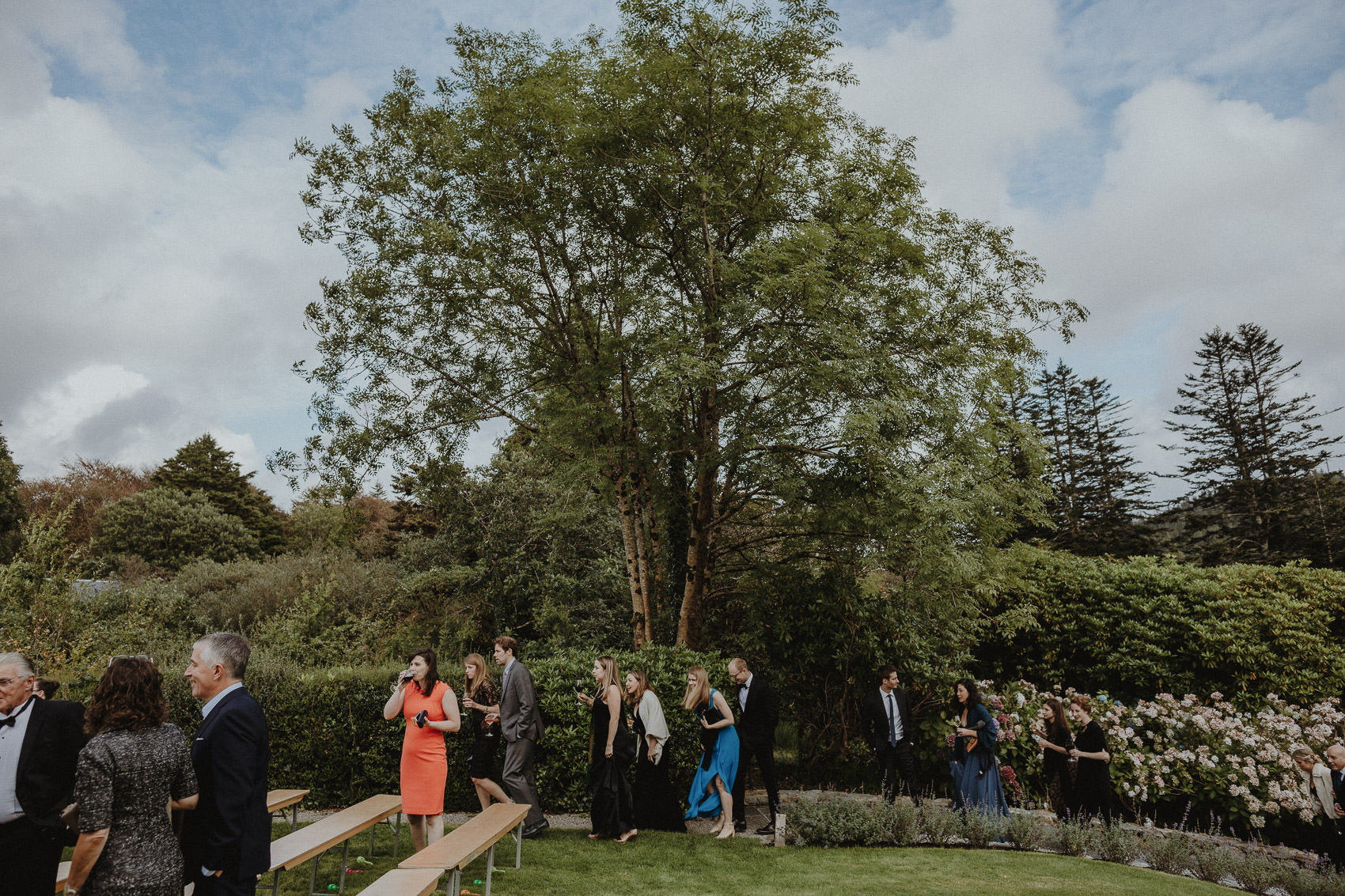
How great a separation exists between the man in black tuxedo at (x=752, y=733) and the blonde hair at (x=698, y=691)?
1.19 feet

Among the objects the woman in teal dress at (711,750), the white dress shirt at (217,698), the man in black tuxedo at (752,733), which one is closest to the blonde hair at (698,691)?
the woman in teal dress at (711,750)

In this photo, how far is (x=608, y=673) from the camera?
25.0ft

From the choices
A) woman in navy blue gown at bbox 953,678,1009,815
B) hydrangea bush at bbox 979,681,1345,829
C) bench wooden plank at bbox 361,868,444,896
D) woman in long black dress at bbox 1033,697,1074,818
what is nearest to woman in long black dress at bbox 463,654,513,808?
bench wooden plank at bbox 361,868,444,896

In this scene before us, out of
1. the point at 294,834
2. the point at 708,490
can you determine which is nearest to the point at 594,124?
the point at 708,490

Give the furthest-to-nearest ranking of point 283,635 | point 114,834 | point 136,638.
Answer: point 283,635
point 136,638
point 114,834

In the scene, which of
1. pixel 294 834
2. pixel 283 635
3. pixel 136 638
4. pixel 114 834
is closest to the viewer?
pixel 114 834

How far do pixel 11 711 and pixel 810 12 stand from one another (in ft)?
34.3

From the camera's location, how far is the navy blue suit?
3213mm

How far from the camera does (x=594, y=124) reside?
A: 32.6 feet

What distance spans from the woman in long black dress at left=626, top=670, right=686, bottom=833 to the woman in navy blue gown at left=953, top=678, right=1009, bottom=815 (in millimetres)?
3266

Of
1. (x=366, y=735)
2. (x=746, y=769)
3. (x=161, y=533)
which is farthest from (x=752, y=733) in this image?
(x=161, y=533)

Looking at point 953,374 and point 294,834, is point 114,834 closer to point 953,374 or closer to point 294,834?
point 294,834

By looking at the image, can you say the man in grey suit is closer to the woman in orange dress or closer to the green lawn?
the green lawn

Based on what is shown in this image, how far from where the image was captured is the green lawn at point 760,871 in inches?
236
